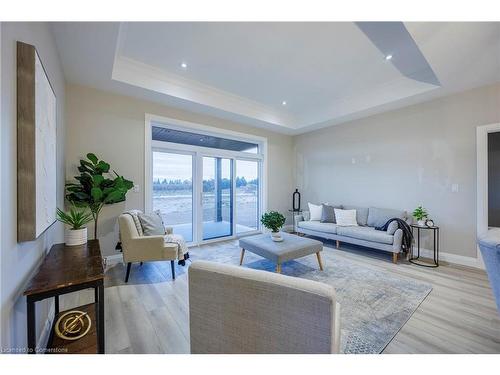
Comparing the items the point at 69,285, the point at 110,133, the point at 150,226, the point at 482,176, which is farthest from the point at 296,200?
the point at 69,285

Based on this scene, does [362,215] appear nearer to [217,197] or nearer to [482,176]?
[482,176]

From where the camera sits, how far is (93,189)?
103 inches

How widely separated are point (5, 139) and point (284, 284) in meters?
1.49

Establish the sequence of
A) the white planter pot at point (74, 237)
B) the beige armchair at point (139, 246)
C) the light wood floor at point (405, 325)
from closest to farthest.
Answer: the light wood floor at point (405, 325)
the white planter pot at point (74, 237)
the beige armchair at point (139, 246)

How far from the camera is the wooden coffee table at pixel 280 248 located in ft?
8.71

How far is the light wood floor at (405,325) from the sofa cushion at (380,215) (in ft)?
3.14

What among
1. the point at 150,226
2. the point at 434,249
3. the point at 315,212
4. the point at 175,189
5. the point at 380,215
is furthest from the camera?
the point at 315,212

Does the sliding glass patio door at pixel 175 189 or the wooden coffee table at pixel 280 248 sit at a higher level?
the sliding glass patio door at pixel 175 189

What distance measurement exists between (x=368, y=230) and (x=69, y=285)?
4.01 meters

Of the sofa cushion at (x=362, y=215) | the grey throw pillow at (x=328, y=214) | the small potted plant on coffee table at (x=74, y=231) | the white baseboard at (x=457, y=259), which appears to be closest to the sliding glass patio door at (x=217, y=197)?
the grey throw pillow at (x=328, y=214)

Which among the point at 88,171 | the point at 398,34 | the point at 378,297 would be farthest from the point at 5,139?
the point at 398,34

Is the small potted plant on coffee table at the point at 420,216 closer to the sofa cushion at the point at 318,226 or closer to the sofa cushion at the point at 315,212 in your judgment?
the sofa cushion at the point at 318,226

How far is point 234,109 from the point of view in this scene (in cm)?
420

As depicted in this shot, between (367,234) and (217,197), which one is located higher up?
(217,197)
